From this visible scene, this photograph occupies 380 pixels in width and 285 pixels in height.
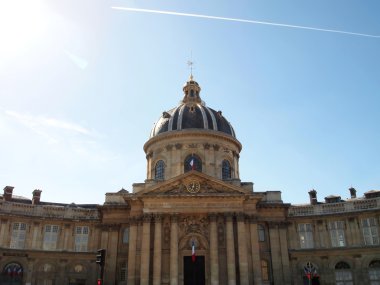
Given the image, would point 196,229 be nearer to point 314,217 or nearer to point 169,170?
point 169,170

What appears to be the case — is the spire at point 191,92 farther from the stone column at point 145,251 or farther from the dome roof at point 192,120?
the stone column at point 145,251

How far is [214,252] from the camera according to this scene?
36688mm

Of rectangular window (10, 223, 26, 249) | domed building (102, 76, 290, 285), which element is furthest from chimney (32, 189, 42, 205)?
domed building (102, 76, 290, 285)

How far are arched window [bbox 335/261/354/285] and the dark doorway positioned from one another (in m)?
14.0

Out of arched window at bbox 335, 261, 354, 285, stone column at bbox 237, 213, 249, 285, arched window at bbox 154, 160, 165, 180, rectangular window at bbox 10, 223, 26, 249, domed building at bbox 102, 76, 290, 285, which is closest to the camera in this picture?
stone column at bbox 237, 213, 249, 285

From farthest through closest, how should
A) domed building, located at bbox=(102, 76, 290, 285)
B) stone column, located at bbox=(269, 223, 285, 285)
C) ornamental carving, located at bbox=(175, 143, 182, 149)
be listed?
ornamental carving, located at bbox=(175, 143, 182, 149) → stone column, located at bbox=(269, 223, 285, 285) → domed building, located at bbox=(102, 76, 290, 285)

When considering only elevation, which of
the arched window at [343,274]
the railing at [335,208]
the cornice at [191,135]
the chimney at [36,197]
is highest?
the cornice at [191,135]

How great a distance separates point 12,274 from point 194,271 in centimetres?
1839

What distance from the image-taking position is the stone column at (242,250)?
118 feet

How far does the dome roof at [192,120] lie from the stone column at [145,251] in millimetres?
14055

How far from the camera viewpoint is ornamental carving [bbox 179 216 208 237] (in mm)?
38406

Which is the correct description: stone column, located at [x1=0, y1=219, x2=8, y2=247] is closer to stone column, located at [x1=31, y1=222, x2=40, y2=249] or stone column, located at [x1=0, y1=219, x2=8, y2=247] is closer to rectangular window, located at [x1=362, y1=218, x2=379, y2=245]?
stone column, located at [x1=31, y1=222, x2=40, y2=249]

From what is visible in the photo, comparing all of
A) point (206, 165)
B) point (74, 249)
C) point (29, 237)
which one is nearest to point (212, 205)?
point (206, 165)

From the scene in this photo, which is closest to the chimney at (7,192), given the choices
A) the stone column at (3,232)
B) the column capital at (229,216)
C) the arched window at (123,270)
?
the stone column at (3,232)
